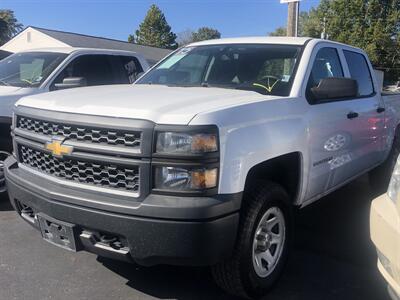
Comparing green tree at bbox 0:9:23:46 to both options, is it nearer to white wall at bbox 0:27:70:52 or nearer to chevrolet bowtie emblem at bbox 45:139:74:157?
white wall at bbox 0:27:70:52

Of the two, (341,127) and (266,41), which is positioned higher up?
(266,41)

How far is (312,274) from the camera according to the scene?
3766 millimetres

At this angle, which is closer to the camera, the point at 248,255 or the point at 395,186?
the point at 395,186

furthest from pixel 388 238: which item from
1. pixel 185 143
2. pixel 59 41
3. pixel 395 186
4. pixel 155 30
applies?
pixel 155 30

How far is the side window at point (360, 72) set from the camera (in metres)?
5.06

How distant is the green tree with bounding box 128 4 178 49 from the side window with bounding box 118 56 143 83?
64.2 metres

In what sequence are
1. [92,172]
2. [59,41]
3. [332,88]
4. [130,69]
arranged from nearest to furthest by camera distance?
[92,172] < [332,88] < [130,69] < [59,41]

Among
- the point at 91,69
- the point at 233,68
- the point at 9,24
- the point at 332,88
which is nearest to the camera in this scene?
the point at 332,88

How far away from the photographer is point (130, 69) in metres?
7.43

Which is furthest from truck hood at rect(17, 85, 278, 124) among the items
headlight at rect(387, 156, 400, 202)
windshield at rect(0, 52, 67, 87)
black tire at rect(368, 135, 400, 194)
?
black tire at rect(368, 135, 400, 194)

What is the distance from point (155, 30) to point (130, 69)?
66055mm

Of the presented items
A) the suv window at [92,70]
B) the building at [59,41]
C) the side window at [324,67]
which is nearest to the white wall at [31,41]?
the building at [59,41]

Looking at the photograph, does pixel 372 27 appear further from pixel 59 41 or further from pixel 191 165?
pixel 191 165

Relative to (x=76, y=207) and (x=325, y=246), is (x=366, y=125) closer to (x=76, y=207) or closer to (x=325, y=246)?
(x=325, y=246)
